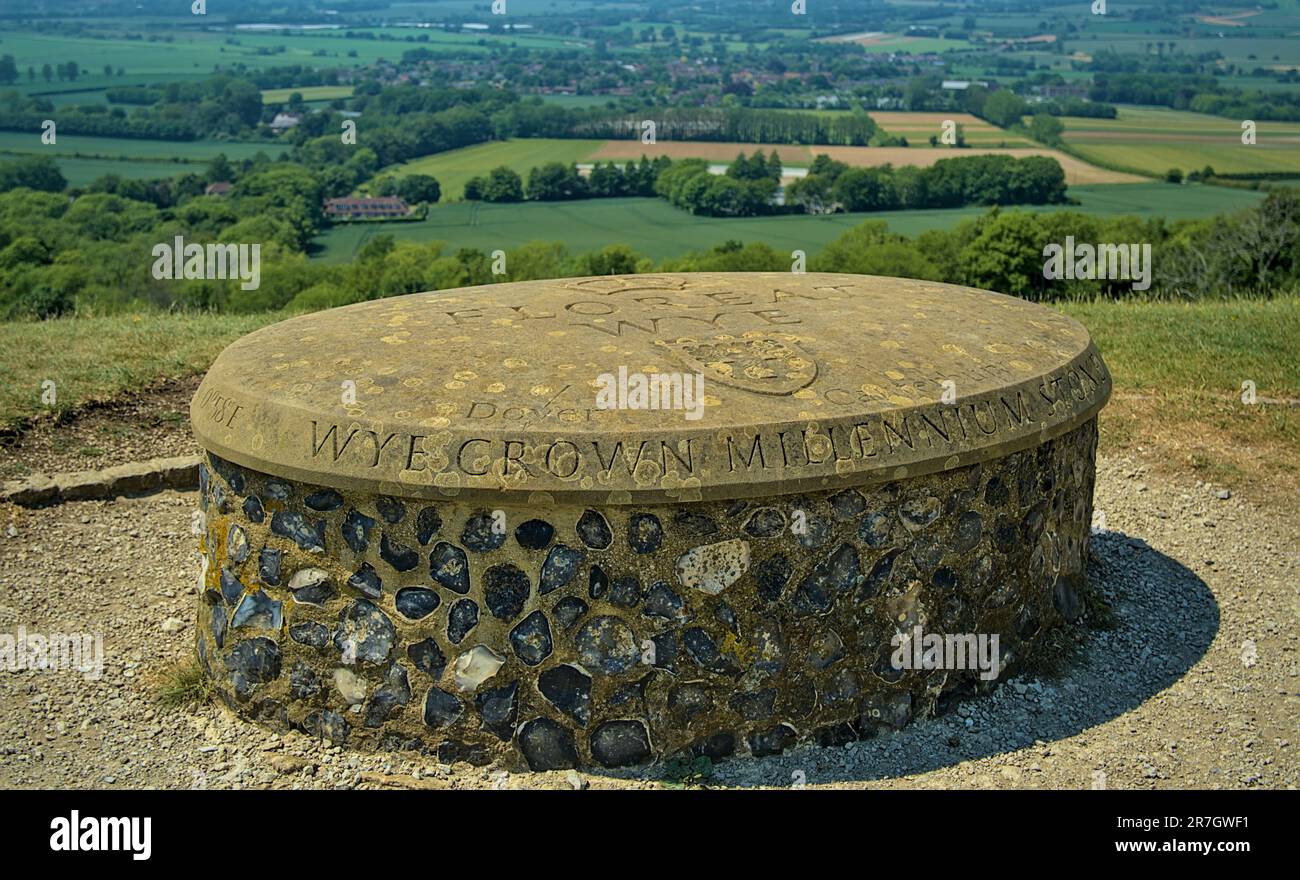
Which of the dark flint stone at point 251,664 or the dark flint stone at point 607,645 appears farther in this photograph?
the dark flint stone at point 251,664

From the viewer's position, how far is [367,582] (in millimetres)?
5562

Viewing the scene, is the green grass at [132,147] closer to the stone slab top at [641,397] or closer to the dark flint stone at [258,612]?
the stone slab top at [641,397]

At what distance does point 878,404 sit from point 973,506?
769 millimetres

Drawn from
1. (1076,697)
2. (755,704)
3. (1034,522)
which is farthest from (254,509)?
(1076,697)

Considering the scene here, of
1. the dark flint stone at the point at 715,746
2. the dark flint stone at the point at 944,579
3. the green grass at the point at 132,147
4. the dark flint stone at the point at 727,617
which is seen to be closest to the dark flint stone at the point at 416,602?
the dark flint stone at the point at 727,617

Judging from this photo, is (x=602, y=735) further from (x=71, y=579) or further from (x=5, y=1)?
(x=5, y=1)

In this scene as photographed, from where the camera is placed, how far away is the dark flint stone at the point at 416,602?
5.48 m

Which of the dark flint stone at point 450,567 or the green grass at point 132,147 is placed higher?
the green grass at point 132,147

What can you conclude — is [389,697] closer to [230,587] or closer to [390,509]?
[390,509]

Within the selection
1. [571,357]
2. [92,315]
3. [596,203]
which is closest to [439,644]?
[571,357]

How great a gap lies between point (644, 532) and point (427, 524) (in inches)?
37.6

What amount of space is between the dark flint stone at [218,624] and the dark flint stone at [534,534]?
5.80 feet

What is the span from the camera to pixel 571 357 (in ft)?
20.4

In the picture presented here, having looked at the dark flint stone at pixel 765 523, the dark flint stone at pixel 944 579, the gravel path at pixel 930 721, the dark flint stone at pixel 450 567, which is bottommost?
the gravel path at pixel 930 721
